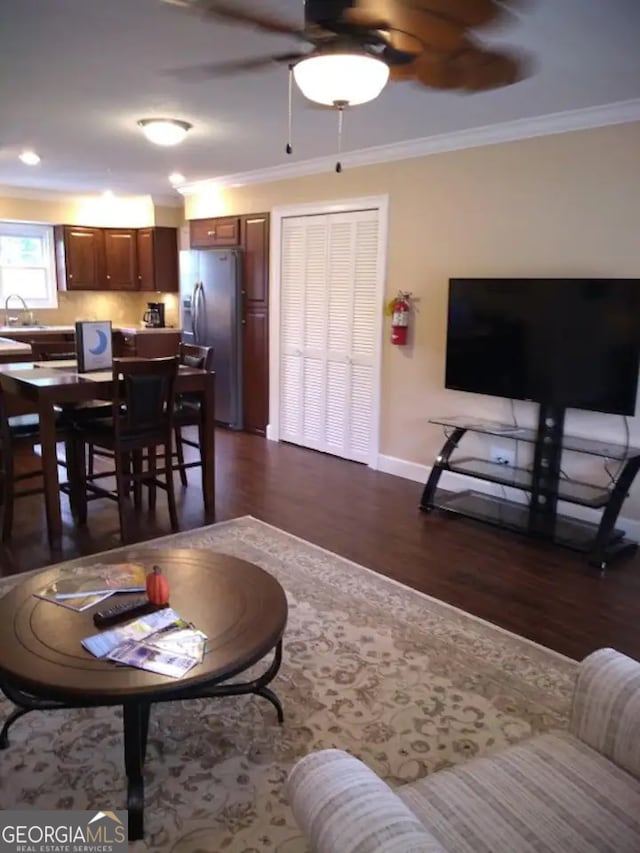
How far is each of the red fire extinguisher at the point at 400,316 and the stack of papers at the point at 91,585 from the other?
3.20 metres

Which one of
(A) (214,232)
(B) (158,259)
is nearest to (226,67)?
(A) (214,232)

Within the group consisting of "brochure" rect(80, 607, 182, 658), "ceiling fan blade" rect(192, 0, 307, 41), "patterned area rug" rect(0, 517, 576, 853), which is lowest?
"patterned area rug" rect(0, 517, 576, 853)

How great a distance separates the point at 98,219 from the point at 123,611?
7060 millimetres

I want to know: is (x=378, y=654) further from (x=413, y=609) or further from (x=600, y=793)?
(x=600, y=793)

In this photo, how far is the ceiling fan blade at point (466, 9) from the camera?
7.54 feet

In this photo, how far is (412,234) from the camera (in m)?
4.93

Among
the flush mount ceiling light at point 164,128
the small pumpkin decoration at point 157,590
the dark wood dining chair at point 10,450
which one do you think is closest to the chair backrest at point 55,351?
the dark wood dining chair at point 10,450

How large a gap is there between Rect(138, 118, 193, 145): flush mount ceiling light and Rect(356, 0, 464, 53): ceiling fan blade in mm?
1884

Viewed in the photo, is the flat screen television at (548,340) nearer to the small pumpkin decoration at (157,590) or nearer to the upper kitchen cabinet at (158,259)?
the small pumpkin decoration at (157,590)

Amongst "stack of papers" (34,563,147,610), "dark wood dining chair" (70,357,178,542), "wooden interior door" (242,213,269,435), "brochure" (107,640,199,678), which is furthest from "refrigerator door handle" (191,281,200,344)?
"brochure" (107,640,199,678)

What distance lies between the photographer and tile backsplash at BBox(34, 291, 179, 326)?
26.5 ft

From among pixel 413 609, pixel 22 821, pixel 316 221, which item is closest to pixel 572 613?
pixel 413 609

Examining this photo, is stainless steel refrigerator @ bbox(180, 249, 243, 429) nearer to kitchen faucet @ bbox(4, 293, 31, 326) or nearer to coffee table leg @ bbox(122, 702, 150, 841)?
kitchen faucet @ bbox(4, 293, 31, 326)

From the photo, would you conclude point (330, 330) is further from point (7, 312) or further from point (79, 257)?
point (7, 312)
